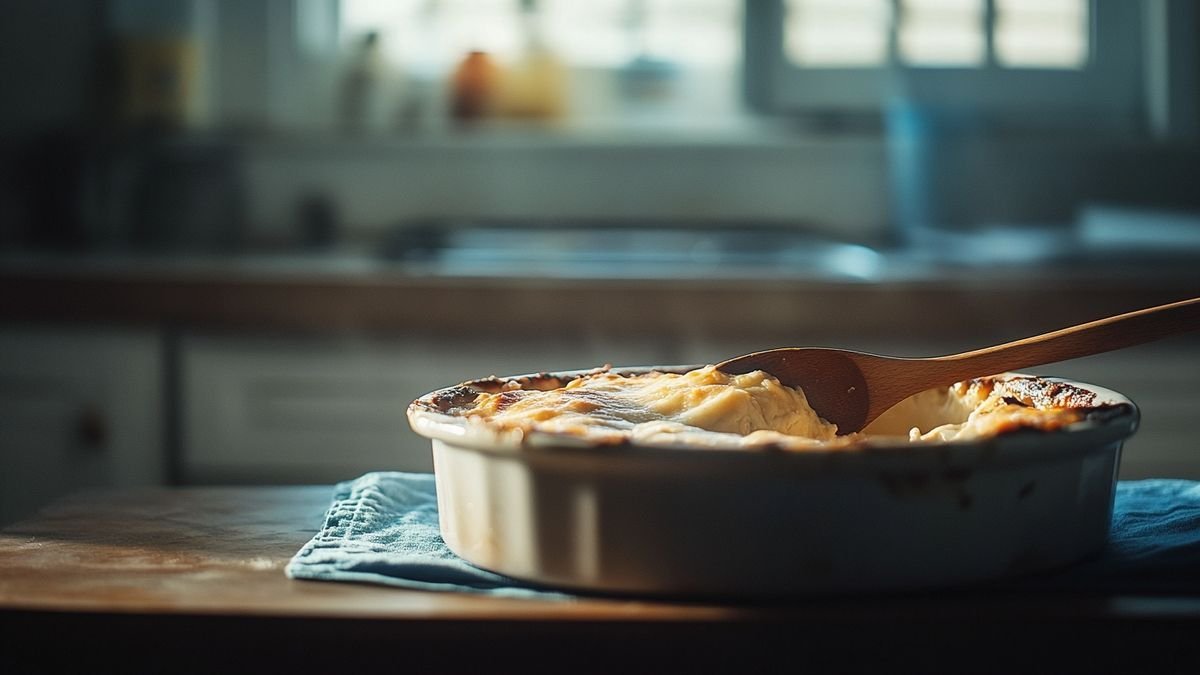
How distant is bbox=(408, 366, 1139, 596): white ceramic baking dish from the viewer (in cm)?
52

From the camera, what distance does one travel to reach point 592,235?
6.48 ft

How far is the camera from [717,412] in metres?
0.63

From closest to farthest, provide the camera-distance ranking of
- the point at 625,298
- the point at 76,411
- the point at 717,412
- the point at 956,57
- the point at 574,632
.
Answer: the point at 574,632, the point at 717,412, the point at 625,298, the point at 76,411, the point at 956,57

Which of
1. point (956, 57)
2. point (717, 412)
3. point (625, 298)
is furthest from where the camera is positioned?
point (956, 57)

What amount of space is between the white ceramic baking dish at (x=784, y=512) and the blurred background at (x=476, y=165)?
3.61 feet

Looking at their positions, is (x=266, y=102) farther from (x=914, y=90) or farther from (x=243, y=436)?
(x=914, y=90)

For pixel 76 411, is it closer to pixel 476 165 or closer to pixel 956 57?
pixel 476 165

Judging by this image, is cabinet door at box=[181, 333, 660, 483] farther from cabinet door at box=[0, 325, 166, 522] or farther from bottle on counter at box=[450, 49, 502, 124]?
bottle on counter at box=[450, 49, 502, 124]

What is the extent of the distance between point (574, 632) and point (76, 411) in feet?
4.49

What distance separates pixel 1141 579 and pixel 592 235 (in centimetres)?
146

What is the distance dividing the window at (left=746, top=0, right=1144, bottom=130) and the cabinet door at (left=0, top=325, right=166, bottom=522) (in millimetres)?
1107

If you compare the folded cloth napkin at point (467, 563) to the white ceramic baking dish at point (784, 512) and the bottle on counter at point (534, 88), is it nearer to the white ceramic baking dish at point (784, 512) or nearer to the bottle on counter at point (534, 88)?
the white ceramic baking dish at point (784, 512)

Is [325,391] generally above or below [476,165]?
below

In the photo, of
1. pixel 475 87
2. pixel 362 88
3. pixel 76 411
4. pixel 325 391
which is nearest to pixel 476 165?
pixel 475 87
